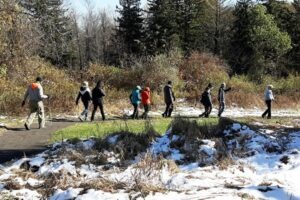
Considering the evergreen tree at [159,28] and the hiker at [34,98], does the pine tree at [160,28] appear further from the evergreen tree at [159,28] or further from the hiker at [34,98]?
the hiker at [34,98]

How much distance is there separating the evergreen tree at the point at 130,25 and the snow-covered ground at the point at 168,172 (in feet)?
151

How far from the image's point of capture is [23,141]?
16250mm

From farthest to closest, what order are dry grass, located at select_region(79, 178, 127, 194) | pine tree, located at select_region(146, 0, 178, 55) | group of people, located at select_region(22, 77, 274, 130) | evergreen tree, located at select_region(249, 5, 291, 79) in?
pine tree, located at select_region(146, 0, 178, 55)
evergreen tree, located at select_region(249, 5, 291, 79)
group of people, located at select_region(22, 77, 274, 130)
dry grass, located at select_region(79, 178, 127, 194)

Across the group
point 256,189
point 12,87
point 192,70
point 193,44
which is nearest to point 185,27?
point 193,44

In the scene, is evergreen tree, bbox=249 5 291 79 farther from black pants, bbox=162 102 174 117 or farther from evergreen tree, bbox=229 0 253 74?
black pants, bbox=162 102 174 117

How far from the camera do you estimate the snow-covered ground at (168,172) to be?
9469 millimetres

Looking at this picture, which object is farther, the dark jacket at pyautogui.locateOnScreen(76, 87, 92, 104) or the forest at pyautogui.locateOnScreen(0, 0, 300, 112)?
the forest at pyautogui.locateOnScreen(0, 0, 300, 112)

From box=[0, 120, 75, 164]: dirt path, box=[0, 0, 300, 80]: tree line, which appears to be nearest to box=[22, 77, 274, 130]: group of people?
box=[0, 120, 75, 164]: dirt path

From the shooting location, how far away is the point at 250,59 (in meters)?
54.1

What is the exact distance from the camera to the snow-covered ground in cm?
947

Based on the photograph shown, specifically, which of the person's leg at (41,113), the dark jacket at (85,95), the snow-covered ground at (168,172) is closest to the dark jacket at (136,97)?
the dark jacket at (85,95)

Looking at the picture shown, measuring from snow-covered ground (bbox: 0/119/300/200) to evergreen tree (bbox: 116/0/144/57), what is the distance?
46.0m

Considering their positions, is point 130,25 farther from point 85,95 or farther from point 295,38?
point 85,95

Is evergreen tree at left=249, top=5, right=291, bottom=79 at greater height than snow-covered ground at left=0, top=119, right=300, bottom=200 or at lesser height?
greater
